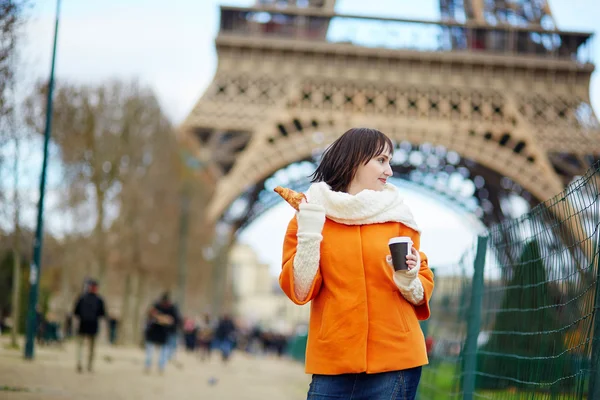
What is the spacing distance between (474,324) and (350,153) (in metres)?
3.03

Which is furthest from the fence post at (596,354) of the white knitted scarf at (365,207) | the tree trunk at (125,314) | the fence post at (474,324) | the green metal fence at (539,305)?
the tree trunk at (125,314)

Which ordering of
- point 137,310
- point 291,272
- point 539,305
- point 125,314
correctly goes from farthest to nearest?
point 137,310 → point 125,314 → point 539,305 → point 291,272

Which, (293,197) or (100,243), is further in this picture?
(100,243)

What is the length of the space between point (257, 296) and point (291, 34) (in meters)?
90.9

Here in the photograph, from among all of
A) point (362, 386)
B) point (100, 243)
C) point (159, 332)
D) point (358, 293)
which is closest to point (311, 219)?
point (358, 293)

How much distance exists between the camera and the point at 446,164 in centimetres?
3566

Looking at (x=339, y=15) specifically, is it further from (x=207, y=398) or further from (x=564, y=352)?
(x=564, y=352)

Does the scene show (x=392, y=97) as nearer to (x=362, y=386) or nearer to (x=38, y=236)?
(x=38, y=236)

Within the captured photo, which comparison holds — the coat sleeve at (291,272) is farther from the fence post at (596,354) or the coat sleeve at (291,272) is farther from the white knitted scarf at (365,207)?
the fence post at (596,354)

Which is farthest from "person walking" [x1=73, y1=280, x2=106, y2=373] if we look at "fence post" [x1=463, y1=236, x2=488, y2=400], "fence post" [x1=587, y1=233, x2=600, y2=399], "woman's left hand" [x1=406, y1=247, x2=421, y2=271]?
"woman's left hand" [x1=406, y1=247, x2=421, y2=271]

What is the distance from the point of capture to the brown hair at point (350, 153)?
3.84 m

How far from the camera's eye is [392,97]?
95.7ft

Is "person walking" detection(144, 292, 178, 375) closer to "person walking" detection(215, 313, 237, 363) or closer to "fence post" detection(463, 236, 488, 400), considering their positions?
"person walking" detection(215, 313, 237, 363)

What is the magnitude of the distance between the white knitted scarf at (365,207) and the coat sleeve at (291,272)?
153mm
